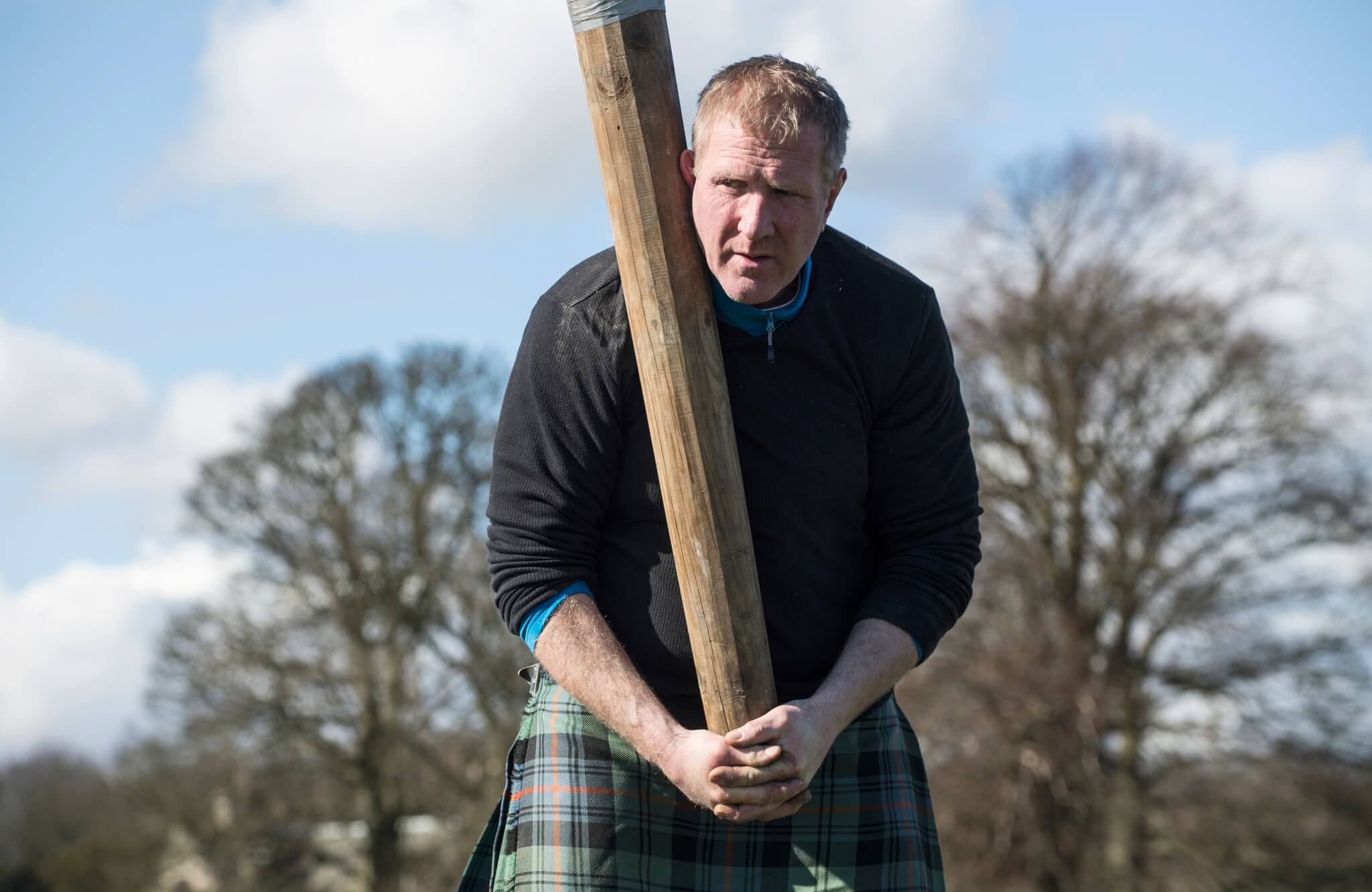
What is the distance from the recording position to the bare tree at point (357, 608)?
2050 cm

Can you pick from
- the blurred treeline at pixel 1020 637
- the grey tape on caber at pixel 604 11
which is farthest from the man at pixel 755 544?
the blurred treeline at pixel 1020 637

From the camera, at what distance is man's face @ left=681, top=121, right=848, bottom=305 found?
8.05ft

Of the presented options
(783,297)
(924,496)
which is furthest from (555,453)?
(924,496)

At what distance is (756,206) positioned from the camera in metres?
2.45

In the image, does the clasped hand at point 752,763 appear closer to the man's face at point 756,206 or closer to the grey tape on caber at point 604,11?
the man's face at point 756,206

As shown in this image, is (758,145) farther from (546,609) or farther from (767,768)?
(767,768)

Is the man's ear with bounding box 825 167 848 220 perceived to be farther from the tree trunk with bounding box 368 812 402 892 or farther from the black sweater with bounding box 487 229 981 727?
the tree trunk with bounding box 368 812 402 892

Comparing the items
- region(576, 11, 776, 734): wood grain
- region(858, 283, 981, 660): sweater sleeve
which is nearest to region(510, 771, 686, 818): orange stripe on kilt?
region(576, 11, 776, 734): wood grain

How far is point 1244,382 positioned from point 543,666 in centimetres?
1901

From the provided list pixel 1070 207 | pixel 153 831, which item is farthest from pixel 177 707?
pixel 1070 207

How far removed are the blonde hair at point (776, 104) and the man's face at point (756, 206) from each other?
2 centimetres

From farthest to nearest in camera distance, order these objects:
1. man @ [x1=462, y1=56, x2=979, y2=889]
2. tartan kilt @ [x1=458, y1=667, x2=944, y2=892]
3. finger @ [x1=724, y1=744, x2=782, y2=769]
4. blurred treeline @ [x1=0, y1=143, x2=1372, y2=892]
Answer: blurred treeline @ [x1=0, y1=143, x2=1372, y2=892] → tartan kilt @ [x1=458, y1=667, x2=944, y2=892] → man @ [x1=462, y1=56, x2=979, y2=889] → finger @ [x1=724, y1=744, x2=782, y2=769]

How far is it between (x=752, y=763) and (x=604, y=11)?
4.30ft

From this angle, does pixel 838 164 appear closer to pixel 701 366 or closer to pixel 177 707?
pixel 701 366
